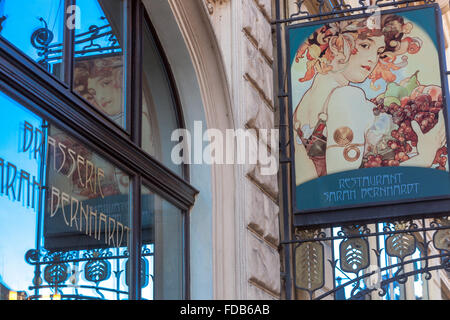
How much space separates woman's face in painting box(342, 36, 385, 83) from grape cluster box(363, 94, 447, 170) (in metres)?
0.40

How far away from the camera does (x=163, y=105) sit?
21.2 feet

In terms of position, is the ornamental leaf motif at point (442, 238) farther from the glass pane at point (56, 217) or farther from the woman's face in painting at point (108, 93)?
the woman's face in painting at point (108, 93)

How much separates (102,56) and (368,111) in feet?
8.56

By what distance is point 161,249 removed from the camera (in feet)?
19.3

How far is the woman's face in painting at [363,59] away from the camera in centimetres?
730

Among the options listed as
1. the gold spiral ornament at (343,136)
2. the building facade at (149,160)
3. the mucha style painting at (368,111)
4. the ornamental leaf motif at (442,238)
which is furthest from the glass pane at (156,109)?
the ornamental leaf motif at (442,238)

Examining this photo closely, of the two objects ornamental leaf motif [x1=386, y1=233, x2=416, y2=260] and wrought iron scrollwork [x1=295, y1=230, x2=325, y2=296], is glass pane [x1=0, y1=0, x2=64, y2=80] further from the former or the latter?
ornamental leaf motif [x1=386, y1=233, x2=416, y2=260]

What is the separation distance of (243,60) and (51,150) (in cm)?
286

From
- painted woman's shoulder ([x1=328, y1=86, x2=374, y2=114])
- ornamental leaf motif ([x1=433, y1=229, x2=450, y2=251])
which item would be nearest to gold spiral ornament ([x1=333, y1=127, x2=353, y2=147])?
painted woman's shoulder ([x1=328, y1=86, x2=374, y2=114])

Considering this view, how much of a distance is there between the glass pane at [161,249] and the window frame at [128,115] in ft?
0.26

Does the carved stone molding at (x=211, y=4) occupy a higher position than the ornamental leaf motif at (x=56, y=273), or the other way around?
the carved stone molding at (x=211, y=4)

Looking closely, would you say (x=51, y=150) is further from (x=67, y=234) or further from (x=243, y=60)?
(x=243, y=60)

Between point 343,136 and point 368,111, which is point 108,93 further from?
point 368,111

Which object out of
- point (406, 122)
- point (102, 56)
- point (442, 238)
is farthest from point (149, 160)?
point (442, 238)
